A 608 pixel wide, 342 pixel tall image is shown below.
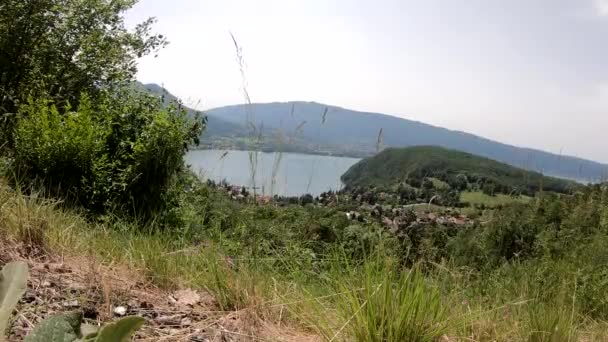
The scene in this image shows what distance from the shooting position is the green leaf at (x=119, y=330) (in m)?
0.96

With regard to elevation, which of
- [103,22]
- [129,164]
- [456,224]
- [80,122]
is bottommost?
[456,224]

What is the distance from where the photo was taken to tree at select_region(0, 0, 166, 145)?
829 centimetres

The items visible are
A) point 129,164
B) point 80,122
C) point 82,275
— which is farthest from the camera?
point 129,164

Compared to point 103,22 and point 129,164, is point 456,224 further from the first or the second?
point 103,22

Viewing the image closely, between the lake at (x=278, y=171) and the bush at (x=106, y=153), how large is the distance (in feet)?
1.71

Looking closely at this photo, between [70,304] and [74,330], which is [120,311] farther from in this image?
[74,330]

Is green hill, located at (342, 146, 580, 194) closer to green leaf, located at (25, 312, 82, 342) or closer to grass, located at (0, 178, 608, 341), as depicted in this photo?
grass, located at (0, 178, 608, 341)

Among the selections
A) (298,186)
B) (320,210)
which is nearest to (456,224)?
(320,210)

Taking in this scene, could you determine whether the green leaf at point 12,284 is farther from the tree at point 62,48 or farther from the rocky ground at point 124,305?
the tree at point 62,48

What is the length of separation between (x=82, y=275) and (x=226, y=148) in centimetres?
311

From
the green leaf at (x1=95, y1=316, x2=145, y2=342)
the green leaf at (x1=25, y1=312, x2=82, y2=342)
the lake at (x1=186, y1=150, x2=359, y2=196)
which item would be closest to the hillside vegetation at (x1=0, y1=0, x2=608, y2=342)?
the green leaf at (x1=25, y1=312, x2=82, y2=342)

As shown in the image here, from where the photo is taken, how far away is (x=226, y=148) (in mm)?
5355

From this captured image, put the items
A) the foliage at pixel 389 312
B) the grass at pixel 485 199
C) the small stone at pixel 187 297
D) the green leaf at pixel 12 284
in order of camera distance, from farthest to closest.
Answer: the grass at pixel 485 199 → the small stone at pixel 187 297 → the foliage at pixel 389 312 → the green leaf at pixel 12 284

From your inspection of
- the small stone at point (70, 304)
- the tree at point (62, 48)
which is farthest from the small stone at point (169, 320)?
the tree at point (62, 48)
